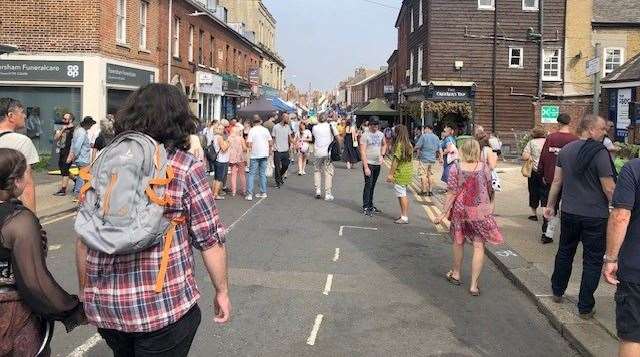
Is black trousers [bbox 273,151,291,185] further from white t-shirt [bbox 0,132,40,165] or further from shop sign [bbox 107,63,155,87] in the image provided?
white t-shirt [bbox 0,132,40,165]

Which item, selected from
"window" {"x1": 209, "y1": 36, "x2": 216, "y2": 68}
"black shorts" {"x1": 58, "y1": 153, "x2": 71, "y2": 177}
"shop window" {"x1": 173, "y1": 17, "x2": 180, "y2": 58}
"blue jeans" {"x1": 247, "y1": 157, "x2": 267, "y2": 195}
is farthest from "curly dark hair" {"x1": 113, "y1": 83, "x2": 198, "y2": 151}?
"window" {"x1": 209, "y1": 36, "x2": 216, "y2": 68}

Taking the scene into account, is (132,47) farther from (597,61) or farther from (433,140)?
(597,61)

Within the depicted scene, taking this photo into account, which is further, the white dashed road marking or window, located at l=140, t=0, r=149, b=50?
window, located at l=140, t=0, r=149, b=50

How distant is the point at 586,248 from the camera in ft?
18.3

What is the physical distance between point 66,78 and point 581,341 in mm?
16669

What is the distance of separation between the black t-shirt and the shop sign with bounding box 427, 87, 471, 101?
27.0m

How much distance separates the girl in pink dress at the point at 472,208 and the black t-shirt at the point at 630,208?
2.80m

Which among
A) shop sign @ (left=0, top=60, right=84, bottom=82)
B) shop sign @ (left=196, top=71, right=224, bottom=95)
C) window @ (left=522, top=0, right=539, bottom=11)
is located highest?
window @ (left=522, top=0, right=539, bottom=11)

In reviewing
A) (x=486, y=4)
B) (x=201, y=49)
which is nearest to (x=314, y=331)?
(x=201, y=49)

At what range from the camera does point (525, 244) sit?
29.6 ft

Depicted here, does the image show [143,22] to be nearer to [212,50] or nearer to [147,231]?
[212,50]

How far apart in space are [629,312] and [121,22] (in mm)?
19259

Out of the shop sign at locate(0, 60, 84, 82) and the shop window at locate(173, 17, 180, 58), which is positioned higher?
the shop window at locate(173, 17, 180, 58)

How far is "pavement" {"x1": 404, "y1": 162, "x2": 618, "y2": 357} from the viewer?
200 inches
